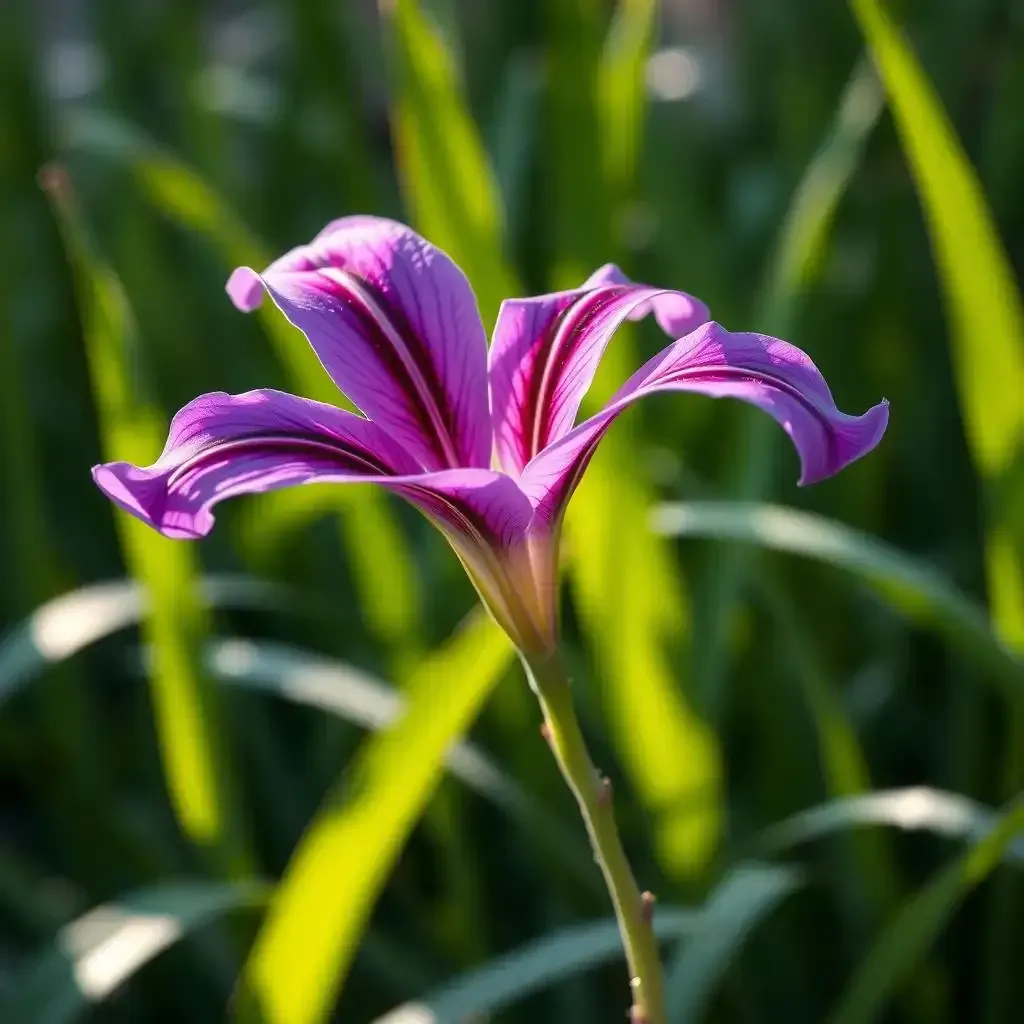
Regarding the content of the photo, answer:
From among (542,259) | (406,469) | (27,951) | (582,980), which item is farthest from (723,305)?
(27,951)

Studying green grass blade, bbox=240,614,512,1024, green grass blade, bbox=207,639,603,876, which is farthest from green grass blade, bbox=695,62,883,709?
green grass blade, bbox=240,614,512,1024

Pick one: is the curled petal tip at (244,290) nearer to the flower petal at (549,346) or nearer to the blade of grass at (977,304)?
the flower petal at (549,346)

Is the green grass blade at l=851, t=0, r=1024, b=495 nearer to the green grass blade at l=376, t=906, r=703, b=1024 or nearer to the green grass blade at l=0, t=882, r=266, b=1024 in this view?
the green grass blade at l=376, t=906, r=703, b=1024

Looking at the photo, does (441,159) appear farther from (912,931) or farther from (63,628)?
(912,931)

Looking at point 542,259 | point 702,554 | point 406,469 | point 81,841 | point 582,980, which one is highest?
point 542,259

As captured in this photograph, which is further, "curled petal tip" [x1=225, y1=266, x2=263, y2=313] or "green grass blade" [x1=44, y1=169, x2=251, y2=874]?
A: "green grass blade" [x1=44, y1=169, x2=251, y2=874]

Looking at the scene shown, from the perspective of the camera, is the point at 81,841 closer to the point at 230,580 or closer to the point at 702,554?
the point at 230,580

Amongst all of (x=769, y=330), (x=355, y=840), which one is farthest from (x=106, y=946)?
(x=769, y=330)
